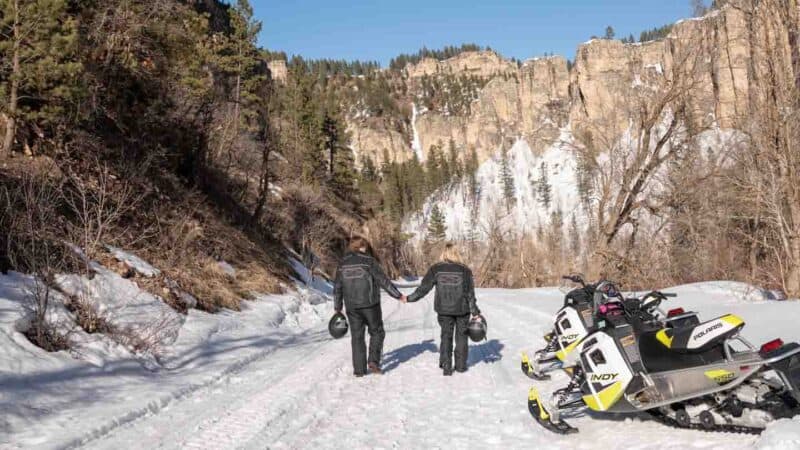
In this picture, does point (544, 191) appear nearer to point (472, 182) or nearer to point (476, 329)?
point (472, 182)

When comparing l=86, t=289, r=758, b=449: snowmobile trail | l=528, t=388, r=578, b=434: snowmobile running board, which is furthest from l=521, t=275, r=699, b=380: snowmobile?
l=528, t=388, r=578, b=434: snowmobile running board

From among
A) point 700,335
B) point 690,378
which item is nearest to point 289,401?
point 690,378

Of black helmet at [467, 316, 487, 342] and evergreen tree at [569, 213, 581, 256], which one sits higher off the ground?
evergreen tree at [569, 213, 581, 256]

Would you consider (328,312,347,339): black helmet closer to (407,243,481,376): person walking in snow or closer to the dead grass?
(407,243,481,376): person walking in snow

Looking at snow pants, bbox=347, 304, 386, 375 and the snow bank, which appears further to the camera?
snow pants, bbox=347, 304, 386, 375

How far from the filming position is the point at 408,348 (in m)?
9.98

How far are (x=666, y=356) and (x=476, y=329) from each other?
10.4 feet

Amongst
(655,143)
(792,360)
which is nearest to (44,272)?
(792,360)

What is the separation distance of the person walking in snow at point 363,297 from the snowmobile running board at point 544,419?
2939 mm

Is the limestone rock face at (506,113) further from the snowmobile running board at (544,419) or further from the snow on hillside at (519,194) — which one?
the snowmobile running board at (544,419)

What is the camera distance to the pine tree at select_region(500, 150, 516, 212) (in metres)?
144

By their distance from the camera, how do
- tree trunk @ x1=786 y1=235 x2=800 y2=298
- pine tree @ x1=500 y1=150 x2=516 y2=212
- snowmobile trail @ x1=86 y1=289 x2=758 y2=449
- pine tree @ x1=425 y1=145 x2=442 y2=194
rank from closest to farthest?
1. snowmobile trail @ x1=86 y1=289 x2=758 y2=449
2. tree trunk @ x1=786 y1=235 x2=800 y2=298
3. pine tree @ x1=425 y1=145 x2=442 y2=194
4. pine tree @ x1=500 y1=150 x2=516 y2=212

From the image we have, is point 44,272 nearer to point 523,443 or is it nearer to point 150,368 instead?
point 150,368

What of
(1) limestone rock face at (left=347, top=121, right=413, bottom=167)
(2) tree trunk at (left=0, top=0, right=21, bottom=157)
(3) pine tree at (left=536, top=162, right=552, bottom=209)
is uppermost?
(1) limestone rock face at (left=347, top=121, right=413, bottom=167)
